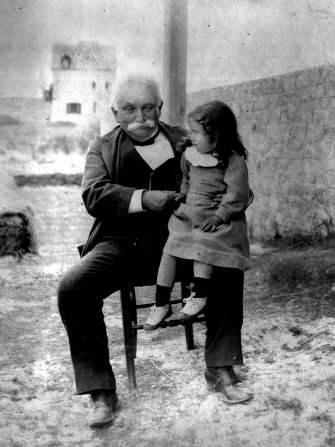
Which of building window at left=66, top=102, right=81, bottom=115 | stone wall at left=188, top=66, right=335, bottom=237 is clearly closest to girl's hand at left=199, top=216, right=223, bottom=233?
building window at left=66, top=102, right=81, bottom=115

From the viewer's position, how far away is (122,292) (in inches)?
128

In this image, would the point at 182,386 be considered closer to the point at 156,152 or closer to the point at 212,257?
the point at 212,257

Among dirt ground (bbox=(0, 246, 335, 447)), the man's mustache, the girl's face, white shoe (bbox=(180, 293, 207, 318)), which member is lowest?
dirt ground (bbox=(0, 246, 335, 447))

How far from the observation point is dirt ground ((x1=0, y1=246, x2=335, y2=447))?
2840 mm

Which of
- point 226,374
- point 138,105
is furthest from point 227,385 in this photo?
point 138,105

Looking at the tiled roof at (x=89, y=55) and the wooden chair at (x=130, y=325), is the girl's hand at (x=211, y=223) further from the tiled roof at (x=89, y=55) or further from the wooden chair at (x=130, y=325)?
the tiled roof at (x=89, y=55)

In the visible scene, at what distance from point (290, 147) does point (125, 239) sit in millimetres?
3916

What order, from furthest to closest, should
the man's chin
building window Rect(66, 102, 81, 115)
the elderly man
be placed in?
building window Rect(66, 102, 81, 115)
the man's chin
the elderly man

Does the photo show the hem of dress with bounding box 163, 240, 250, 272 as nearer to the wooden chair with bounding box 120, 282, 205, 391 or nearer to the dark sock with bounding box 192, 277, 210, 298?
the dark sock with bounding box 192, 277, 210, 298

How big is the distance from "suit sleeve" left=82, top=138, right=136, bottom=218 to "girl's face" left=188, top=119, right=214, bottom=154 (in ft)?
1.40

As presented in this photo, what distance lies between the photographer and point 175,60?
22.1ft

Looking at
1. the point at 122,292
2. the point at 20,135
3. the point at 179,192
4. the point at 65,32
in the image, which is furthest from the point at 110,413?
the point at 20,135

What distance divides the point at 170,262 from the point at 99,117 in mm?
2834

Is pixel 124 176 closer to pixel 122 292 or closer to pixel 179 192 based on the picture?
pixel 179 192
